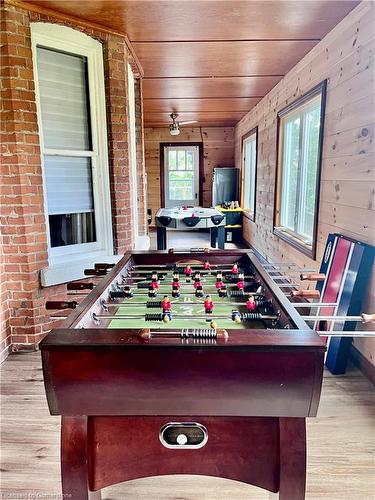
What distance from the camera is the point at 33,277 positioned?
2785mm

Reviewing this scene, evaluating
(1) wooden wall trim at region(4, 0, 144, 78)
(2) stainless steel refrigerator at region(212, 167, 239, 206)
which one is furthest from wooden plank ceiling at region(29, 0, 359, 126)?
(2) stainless steel refrigerator at region(212, 167, 239, 206)

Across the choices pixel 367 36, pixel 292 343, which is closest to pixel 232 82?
pixel 367 36

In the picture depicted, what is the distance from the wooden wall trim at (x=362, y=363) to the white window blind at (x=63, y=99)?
272cm

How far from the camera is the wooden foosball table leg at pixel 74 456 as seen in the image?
1112mm

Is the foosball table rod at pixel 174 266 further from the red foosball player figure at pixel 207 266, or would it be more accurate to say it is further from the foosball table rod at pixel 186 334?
the foosball table rod at pixel 186 334

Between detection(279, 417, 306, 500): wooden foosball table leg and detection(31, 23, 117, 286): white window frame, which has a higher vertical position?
detection(31, 23, 117, 286): white window frame

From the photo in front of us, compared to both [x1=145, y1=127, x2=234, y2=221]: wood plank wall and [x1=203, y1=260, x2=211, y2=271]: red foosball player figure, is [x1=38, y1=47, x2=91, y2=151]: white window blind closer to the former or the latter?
[x1=203, y1=260, x2=211, y2=271]: red foosball player figure

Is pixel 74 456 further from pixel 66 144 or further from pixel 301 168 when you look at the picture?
pixel 301 168

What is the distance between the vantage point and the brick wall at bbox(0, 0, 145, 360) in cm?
255

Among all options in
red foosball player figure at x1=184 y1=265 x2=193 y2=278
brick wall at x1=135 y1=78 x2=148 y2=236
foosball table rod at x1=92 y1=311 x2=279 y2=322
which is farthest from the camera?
brick wall at x1=135 y1=78 x2=148 y2=236

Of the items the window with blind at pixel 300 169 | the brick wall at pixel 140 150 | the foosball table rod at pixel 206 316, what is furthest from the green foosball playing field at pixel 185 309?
the brick wall at pixel 140 150

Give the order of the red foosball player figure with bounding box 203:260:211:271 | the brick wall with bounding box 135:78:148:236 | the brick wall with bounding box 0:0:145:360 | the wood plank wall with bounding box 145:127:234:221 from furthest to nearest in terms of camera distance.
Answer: the wood plank wall with bounding box 145:127:234:221
the brick wall with bounding box 135:78:148:236
the brick wall with bounding box 0:0:145:360
the red foosball player figure with bounding box 203:260:211:271

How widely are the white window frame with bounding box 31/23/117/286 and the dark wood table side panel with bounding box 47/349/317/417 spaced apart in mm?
1924

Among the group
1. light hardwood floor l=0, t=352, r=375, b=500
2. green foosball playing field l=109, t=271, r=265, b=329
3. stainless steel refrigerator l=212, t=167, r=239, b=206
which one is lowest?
light hardwood floor l=0, t=352, r=375, b=500
